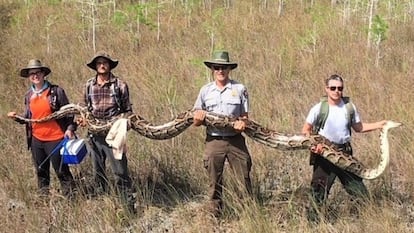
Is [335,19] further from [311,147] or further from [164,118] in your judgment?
[311,147]

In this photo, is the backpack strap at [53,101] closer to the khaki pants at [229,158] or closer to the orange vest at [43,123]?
the orange vest at [43,123]

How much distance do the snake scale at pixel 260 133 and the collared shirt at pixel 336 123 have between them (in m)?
0.10

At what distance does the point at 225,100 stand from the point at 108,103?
1.17 m

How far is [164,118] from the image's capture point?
729 centimetres

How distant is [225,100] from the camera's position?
436 centimetres

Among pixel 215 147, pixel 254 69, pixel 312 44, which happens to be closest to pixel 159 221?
pixel 215 147

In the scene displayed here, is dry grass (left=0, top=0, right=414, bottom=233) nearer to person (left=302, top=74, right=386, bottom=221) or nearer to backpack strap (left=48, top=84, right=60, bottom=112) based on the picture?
person (left=302, top=74, right=386, bottom=221)

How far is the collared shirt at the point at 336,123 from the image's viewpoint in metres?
4.30

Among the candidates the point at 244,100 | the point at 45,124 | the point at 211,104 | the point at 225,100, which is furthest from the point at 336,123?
the point at 45,124

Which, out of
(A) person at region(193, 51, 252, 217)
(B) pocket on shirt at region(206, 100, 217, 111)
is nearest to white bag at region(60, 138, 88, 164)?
(A) person at region(193, 51, 252, 217)

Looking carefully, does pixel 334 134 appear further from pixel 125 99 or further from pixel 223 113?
pixel 125 99

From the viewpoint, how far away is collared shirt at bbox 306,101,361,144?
4301 millimetres

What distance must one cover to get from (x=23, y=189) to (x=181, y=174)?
5.74ft

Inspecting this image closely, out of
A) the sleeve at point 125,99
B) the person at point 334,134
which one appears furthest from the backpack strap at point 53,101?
the person at point 334,134
